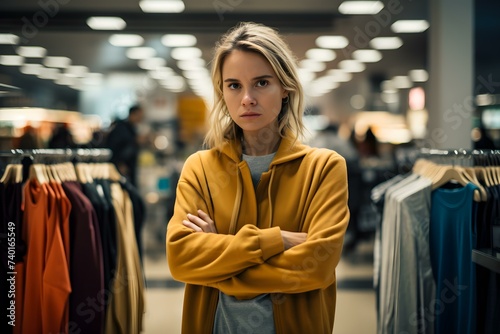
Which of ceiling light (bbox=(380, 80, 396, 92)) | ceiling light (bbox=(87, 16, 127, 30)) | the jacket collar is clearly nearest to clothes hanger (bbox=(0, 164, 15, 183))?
the jacket collar

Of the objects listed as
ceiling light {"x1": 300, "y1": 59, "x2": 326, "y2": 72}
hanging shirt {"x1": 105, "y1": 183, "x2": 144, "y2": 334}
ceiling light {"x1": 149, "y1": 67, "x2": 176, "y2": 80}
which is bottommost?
hanging shirt {"x1": 105, "y1": 183, "x2": 144, "y2": 334}

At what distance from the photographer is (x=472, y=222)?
2.23 meters

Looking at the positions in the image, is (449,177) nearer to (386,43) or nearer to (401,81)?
(386,43)

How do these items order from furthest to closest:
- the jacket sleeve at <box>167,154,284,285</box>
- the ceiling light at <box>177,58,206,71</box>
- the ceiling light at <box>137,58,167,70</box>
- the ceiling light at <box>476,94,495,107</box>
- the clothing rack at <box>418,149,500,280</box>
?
the ceiling light at <box>137,58,167,70</box>, the ceiling light at <box>177,58,206,71</box>, the ceiling light at <box>476,94,495,107</box>, the clothing rack at <box>418,149,500,280</box>, the jacket sleeve at <box>167,154,284,285</box>

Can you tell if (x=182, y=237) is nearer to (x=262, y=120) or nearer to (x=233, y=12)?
(x=262, y=120)

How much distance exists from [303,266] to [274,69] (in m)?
0.63

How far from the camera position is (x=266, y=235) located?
1492 millimetres

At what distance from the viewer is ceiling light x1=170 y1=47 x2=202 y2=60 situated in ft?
27.9

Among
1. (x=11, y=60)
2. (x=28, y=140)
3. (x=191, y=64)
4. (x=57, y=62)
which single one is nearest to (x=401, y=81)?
(x=191, y=64)

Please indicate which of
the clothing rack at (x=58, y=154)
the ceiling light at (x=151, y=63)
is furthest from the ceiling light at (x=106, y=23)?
the clothing rack at (x=58, y=154)

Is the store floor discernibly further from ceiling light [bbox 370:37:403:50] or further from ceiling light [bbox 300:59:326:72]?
ceiling light [bbox 300:59:326:72]

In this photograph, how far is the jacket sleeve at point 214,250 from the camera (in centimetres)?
148

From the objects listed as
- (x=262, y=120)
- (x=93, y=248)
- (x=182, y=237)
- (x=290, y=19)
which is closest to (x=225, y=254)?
(x=182, y=237)

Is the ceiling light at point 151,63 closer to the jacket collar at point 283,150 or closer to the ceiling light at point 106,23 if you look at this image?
the ceiling light at point 106,23
